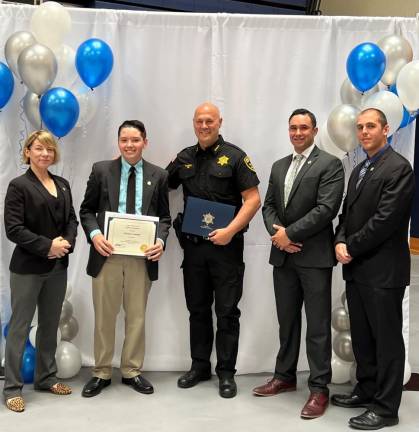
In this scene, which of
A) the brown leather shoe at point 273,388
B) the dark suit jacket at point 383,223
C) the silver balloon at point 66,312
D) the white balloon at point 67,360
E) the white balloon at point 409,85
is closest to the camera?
the dark suit jacket at point 383,223

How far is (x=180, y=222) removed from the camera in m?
3.64

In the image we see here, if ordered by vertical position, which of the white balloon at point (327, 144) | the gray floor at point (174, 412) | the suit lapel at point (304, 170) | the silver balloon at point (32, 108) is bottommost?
the gray floor at point (174, 412)

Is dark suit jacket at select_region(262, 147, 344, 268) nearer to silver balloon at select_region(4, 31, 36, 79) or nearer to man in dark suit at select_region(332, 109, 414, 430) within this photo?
man in dark suit at select_region(332, 109, 414, 430)

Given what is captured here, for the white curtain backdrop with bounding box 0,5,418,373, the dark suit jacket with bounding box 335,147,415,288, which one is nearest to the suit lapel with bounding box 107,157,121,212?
the white curtain backdrop with bounding box 0,5,418,373

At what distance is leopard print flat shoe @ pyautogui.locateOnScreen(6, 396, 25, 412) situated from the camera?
3.19 metres

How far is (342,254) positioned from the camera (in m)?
3.13

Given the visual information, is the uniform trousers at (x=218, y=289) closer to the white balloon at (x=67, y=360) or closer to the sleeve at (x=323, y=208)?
the sleeve at (x=323, y=208)

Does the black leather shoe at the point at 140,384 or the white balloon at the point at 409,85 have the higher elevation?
the white balloon at the point at 409,85

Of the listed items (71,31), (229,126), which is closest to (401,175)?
(229,126)

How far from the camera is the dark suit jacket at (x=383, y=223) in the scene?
2.96 m

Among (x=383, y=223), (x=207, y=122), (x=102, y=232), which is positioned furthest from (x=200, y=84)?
(x=383, y=223)

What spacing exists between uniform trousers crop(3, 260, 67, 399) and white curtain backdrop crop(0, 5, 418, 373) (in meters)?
0.57

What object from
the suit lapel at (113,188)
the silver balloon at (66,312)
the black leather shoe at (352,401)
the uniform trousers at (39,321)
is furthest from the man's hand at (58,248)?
the black leather shoe at (352,401)

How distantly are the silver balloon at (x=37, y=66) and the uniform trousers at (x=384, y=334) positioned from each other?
208 centimetres
